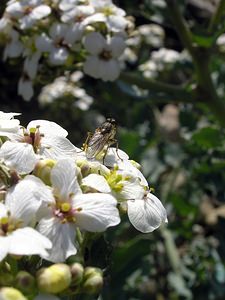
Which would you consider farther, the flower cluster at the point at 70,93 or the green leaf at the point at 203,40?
the flower cluster at the point at 70,93

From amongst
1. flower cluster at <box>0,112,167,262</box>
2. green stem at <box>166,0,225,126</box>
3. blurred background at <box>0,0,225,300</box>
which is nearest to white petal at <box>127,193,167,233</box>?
flower cluster at <box>0,112,167,262</box>

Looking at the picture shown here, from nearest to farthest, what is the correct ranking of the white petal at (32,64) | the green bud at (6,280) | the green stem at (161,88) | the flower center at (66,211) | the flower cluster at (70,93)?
1. the green bud at (6,280)
2. the flower center at (66,211)
3. the white petal at (32,64)
4. the green stem at (161,88)
5. the flower cluster at (70,93)

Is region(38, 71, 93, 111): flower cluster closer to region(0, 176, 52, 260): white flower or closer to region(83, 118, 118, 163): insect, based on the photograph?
region(83, 118, 118, 163): insect

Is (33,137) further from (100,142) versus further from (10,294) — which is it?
(10,294)

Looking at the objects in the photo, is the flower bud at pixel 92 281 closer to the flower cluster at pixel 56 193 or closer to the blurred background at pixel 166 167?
the flower cluster at pixel 56 193

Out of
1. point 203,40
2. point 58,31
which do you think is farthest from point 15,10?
point 203,40

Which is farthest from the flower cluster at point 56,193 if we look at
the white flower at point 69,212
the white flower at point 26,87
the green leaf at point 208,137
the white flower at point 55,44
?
the green leaf at point 208,137

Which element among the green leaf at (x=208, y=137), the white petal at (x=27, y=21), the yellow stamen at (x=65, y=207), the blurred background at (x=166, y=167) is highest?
the yellow stamen at (x=65, y=207)
